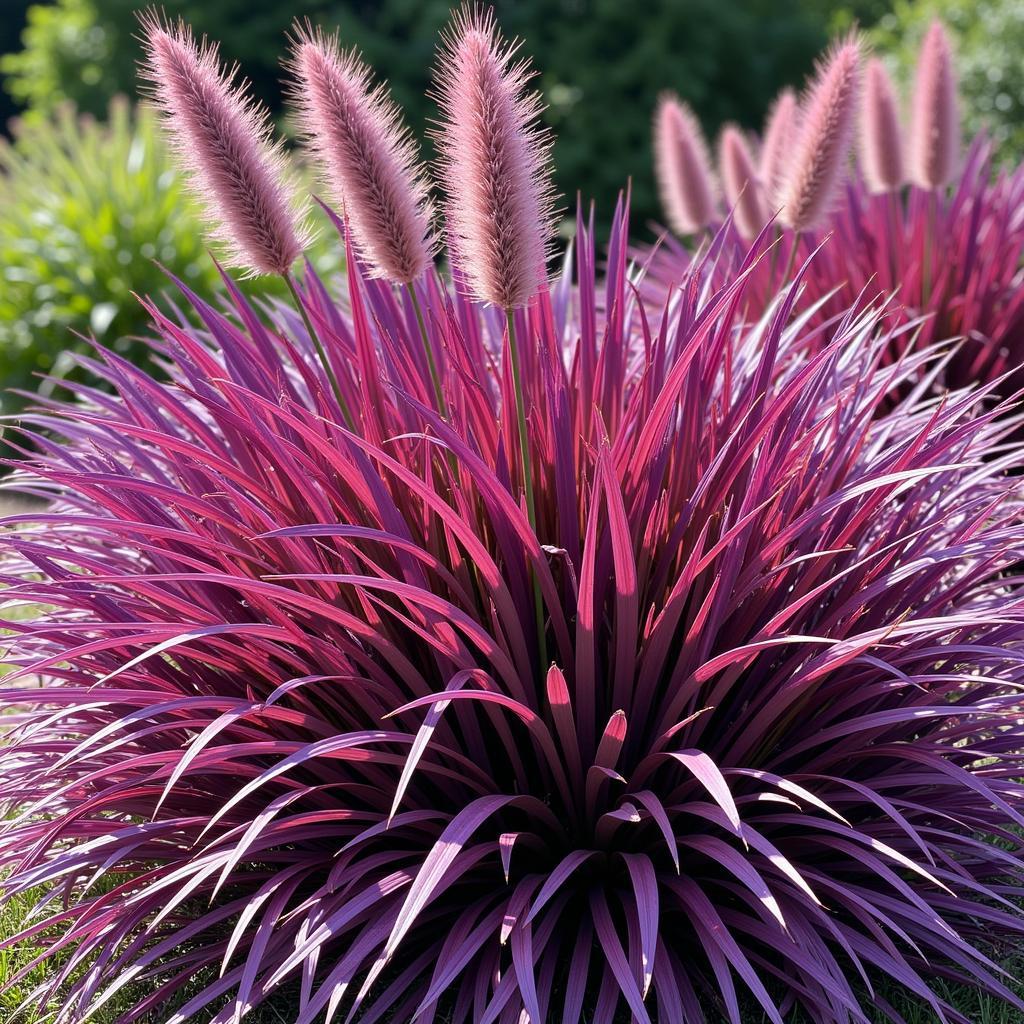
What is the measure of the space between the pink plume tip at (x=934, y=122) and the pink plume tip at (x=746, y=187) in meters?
0.59

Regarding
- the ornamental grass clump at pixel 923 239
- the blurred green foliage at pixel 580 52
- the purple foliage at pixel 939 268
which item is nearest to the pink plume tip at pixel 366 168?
the ornamental grass clump at pixel 923 239

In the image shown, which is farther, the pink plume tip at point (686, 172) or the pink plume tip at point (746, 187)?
the pink plume tip at point (686, 172)

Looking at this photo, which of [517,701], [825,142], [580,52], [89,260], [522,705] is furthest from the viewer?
[580,52]

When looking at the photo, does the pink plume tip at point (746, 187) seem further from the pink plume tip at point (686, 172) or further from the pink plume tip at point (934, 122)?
the pink plume tip at point (934, 122)

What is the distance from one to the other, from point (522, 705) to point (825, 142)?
2.00 m

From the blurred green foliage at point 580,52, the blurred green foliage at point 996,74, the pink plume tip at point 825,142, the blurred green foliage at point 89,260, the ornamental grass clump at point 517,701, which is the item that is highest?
the blurred green foliage at point 580,52

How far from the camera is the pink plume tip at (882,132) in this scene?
14.6 ft

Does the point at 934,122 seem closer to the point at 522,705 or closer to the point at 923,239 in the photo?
the point at 923,239

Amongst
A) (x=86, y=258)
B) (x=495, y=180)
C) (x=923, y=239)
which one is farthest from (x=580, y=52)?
(x=495, y=180)

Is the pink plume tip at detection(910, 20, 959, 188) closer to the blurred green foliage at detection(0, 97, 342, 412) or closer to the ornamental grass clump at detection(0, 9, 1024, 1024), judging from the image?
the ornamental grass clump at detection(0, 9, 1024, 1024)

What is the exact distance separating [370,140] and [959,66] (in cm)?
941

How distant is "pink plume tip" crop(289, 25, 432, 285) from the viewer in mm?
2252

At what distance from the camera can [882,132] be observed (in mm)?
4457

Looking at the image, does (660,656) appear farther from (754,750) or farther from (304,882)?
(304,882)
